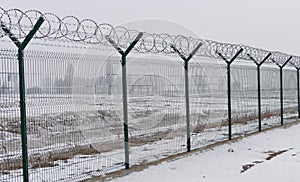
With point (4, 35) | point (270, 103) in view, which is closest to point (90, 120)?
point (4, 35)

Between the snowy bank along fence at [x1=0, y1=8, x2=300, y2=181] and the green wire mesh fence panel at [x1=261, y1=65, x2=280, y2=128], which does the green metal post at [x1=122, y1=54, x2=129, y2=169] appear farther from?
the green wire mesh fence panel at [x1=261, y1=65, x2=280, y2=128]

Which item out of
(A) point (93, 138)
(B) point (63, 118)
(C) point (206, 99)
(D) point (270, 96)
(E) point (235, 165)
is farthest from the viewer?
(D) point (270, 96)

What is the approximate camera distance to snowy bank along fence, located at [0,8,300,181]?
5277 millimetres

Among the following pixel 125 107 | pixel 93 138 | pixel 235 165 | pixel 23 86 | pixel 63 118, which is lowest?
pixel 235 165

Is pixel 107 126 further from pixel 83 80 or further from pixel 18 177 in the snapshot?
pixel 18 177

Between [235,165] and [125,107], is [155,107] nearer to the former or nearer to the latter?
[125,107]

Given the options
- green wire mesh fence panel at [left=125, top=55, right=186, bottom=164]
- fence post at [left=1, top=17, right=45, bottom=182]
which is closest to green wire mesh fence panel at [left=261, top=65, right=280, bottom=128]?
green wire mesh fence panel at [left=125, top=55, right=186, bottom=164]

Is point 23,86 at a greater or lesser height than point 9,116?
greater

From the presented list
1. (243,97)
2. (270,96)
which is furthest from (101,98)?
(270,96)

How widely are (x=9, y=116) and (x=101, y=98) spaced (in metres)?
1.74

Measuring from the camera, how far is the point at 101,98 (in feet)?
21.9

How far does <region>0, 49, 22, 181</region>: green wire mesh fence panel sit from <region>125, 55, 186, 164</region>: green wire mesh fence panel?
217 centimetres

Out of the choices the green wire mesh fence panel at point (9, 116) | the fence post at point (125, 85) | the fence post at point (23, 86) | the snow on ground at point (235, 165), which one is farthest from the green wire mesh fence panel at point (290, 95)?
the fence post at point (23, 86)

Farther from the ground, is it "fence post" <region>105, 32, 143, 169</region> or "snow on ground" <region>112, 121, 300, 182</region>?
"fence post" <region>105, 32, 143, 169</region>
